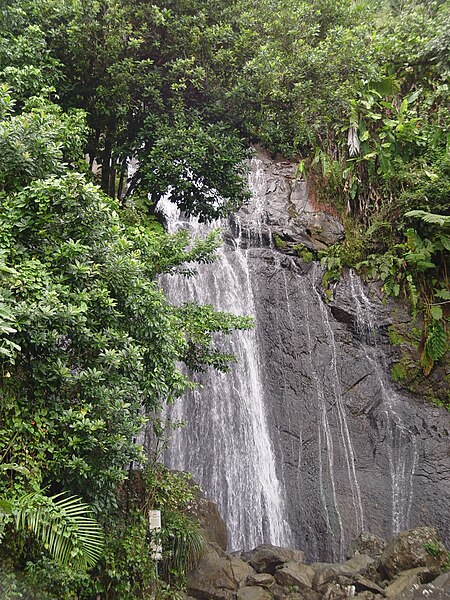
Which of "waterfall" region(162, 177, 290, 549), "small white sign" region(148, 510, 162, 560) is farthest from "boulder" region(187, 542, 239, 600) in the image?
"waterfall" region(162, 177, 290, 549)

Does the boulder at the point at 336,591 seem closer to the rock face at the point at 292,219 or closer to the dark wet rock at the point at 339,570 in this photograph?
the dark wet rock at the point at 339,570

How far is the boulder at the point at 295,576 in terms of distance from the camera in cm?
647

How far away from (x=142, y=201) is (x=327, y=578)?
618cm

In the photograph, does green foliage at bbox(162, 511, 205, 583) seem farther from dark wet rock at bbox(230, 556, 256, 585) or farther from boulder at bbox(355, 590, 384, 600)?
boulder at bbox(355, 590, 384, 600)

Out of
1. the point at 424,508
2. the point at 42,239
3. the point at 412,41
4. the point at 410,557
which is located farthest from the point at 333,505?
the point at 412,41

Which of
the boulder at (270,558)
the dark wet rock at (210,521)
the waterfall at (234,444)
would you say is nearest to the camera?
the boulder at (270,558)

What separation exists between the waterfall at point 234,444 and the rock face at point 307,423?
0.02m

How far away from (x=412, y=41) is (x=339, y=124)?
310cm

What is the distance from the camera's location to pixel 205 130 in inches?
330

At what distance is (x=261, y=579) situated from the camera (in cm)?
648

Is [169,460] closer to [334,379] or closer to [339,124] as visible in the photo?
[334,379]

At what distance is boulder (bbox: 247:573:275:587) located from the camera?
6.45 metres

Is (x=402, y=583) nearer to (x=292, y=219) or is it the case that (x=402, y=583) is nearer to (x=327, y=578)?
(x=327, y=578)

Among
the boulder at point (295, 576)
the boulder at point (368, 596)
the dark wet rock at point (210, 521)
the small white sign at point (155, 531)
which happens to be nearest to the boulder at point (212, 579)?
the dark wet rock at point (210, 521)
